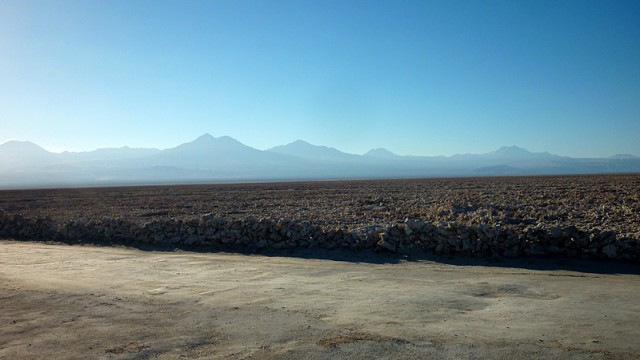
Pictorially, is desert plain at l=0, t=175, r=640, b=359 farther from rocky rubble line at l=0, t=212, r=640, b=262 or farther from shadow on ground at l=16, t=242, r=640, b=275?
rocky rubble line at l=0, t=212, r=640, b=262

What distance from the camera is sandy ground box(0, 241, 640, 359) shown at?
5820mm

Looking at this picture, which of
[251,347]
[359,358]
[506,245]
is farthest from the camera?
[506,245]

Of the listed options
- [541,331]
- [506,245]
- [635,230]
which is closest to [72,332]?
[541,331]

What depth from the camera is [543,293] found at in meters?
8.11

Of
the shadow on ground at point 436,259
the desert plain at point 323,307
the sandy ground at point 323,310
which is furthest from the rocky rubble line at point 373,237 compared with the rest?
the sandy ground at point 323,310

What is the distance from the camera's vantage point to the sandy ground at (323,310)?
582 cm

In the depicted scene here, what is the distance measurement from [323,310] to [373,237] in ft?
17.9

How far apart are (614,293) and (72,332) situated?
329 inches

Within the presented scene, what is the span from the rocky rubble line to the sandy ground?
24.6 inches

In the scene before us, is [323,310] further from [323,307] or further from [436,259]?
[436,259]

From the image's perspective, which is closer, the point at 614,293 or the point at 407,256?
the point at 614,293

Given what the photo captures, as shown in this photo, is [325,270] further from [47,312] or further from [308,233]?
[47,312]

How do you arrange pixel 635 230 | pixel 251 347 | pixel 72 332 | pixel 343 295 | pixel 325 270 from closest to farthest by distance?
pixel 251 347, pixel 72 332, pixel 343 295, pixel 325 270, pixel 635 230

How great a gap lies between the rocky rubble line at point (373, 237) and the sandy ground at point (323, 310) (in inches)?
24.6
